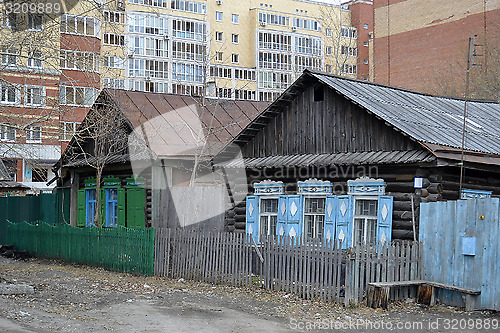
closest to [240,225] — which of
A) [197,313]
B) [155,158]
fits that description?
[155,158]

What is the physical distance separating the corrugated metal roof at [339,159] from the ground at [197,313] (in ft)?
11.4

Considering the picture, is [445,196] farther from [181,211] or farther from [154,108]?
[154,108]

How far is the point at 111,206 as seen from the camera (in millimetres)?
26844

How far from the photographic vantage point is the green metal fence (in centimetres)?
1906

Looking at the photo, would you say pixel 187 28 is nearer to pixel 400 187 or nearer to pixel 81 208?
pixel 81 208

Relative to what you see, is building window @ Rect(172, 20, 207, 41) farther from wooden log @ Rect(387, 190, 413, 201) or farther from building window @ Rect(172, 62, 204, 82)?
wooden log @ Rect(387, 190, 413, 201)

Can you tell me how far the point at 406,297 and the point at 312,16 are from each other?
238ft

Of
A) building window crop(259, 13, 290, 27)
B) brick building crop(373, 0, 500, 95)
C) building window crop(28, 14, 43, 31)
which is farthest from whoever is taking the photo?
building window crop(259, 13, 290, 27)

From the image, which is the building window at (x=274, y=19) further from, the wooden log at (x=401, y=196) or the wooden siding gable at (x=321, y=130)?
the wooden log at (x=401, y=196)

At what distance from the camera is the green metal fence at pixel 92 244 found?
62.5ft

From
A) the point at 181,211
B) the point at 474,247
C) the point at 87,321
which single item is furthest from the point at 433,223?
the point at 181,211

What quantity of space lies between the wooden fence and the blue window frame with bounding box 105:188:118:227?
26.8 ft

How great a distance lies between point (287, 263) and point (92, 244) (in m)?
9.03

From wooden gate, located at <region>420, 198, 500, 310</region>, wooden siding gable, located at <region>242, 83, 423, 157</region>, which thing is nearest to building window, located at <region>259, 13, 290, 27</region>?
wooden siding gable, located at <region>242, 83, 423, 157</region>
